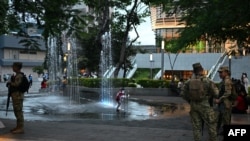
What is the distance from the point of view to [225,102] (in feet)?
33.7

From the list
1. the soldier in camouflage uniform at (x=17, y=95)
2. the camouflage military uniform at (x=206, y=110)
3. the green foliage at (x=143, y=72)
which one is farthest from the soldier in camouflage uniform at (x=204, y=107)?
A: the green foliage at (x=143, y=72)

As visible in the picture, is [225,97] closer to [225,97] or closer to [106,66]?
[225,97]

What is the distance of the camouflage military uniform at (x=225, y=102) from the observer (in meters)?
10.1

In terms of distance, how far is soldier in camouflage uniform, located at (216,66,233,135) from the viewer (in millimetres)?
10102

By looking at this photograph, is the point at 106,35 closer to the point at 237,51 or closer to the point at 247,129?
the point at 237,51

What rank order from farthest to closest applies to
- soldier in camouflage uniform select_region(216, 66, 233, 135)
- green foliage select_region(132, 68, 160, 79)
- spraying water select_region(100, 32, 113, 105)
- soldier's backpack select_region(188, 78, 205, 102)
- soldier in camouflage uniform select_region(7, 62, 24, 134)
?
1. green foliage select_region(132, 68, 160, 79)
2. spraying water select_region(100, 32, 113, 105)
3. soldier in camouflage uniform select_region(7, 62, 24, 134)
4. soldier in camouflage uniform select_region(216, 66, 233, 135)
5. soldier's backpack select_region(188, 78, 205, 102)

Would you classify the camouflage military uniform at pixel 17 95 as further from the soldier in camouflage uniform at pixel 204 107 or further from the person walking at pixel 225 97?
the person walking at pixel 225 97

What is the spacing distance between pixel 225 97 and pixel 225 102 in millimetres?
267

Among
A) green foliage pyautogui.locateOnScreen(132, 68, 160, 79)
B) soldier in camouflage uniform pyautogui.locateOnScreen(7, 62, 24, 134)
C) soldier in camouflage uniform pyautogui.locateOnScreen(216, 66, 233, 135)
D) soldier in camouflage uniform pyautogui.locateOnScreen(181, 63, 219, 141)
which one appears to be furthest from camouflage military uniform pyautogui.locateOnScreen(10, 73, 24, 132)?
green foliage pyautogui.locateOnScreen(132, 68, 160, 79)

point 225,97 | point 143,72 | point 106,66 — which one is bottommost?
point 225,97

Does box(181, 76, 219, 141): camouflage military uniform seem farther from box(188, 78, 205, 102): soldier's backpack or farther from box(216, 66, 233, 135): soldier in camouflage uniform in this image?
box(216, 66, 233, 135): soldier in camouflage uniform

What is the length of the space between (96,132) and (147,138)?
4.95ft

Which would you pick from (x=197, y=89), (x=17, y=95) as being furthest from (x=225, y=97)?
(x=17, y=95)

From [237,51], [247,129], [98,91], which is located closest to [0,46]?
[98,91]
